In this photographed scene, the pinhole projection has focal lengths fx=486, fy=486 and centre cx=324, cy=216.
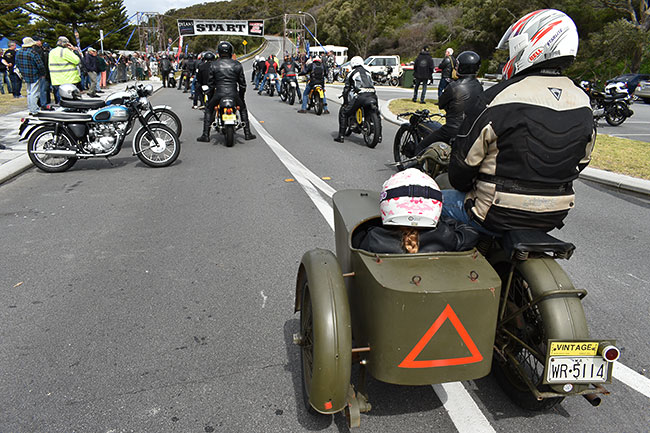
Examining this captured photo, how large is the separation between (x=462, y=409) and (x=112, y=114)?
720 centimetres

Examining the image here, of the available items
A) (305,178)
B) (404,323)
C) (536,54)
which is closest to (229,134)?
(305,178)

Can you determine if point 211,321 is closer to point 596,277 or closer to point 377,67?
point 596,277

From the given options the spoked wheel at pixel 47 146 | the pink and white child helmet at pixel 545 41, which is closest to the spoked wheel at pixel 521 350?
the pink and white child helmet at pixel 545 41

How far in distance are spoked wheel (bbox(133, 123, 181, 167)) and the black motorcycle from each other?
3.74 meters

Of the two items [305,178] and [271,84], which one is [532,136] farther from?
[271,84]

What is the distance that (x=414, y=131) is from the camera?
737 centimetres

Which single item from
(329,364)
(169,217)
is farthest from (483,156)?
(169,217)

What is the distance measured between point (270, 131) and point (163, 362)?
9519mm

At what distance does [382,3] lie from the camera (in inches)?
2704

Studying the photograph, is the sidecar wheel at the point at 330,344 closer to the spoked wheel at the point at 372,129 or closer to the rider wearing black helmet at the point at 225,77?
the spoked wheel at the point at 372,129

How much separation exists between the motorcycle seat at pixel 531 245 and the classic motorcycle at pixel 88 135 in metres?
6.89

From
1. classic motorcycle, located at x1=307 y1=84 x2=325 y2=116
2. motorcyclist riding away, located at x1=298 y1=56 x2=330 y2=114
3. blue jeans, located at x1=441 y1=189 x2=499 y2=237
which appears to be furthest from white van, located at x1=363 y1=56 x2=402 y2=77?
blue jeans, located at x1=441 y1=189 x2=499 y2=237

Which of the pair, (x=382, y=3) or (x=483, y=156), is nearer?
(x=483, y=156)

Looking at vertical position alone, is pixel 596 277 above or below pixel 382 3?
below
